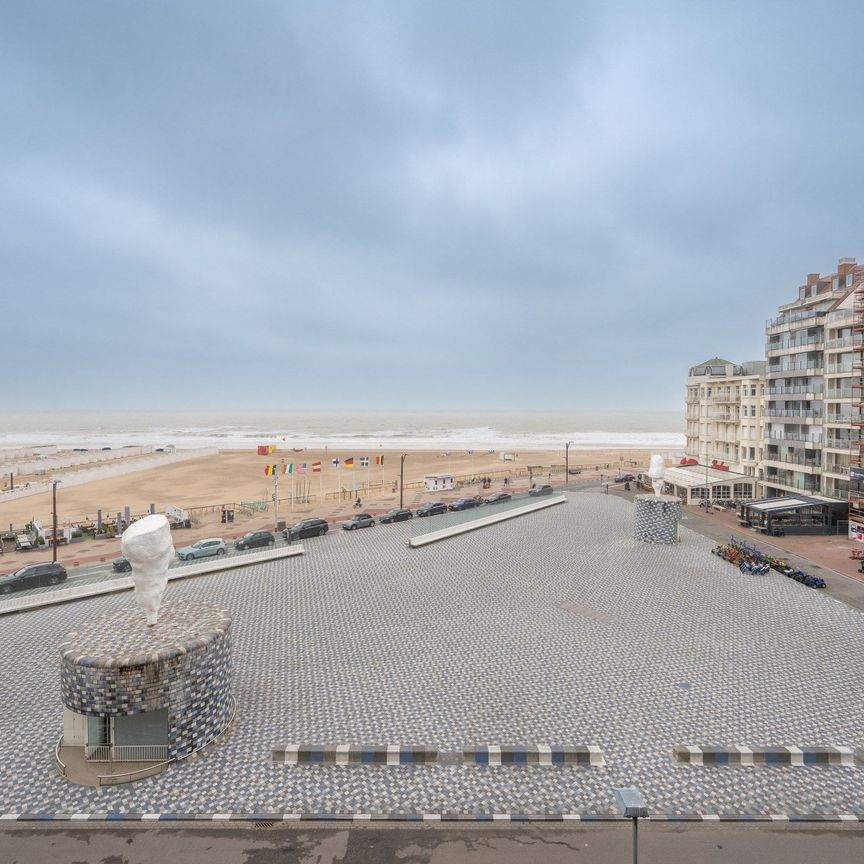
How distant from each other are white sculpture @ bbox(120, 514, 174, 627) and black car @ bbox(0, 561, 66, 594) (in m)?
13.4

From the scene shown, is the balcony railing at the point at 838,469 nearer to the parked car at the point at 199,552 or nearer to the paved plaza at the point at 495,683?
the paved plaza at the point at 495,683

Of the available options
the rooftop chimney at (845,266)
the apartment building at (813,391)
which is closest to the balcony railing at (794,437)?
the apartment building at (813,391)

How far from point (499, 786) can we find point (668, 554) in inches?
841

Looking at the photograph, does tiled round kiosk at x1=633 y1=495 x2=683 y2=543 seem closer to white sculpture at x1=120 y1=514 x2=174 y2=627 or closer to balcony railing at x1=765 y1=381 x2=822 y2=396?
balcony railing at x1=765 y1=381 x2=822 y2=396

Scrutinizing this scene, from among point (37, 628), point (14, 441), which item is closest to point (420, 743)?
point (37, 628)

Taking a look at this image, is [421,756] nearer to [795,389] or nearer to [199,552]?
[199,552]

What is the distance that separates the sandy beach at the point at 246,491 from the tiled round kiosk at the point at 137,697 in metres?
28.0

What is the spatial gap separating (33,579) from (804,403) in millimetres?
55809

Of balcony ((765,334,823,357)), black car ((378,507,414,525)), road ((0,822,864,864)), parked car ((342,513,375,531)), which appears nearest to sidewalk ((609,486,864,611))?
balcony ((765,334,823,357))

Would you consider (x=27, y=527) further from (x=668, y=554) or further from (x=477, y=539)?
(x=668, y=554)

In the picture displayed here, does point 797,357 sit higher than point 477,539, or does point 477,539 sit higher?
point 797,357

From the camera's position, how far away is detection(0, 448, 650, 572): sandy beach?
48312 millimetres

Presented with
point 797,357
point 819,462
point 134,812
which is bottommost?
point 134,812

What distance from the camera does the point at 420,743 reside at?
1347cm
